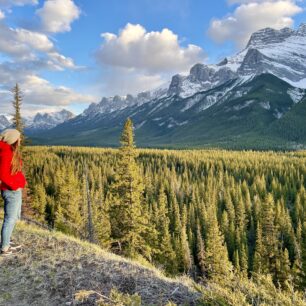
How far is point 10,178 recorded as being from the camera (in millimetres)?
11070

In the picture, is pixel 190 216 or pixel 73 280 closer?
pixel 73 280

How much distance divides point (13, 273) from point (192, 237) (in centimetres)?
6976

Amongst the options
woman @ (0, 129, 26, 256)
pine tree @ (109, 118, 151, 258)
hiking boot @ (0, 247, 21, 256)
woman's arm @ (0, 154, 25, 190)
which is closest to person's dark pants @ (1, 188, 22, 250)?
woman @ (0, 129, 26, 256)

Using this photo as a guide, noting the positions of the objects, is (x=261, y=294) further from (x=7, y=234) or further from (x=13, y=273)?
(x=7, y=234)

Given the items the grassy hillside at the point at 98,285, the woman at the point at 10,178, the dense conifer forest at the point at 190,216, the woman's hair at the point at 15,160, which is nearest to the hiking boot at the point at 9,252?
the woman at the point at 10,178

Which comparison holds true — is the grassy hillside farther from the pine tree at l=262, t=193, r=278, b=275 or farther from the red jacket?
the pine tree at l=262, t=193, r=278, b=275

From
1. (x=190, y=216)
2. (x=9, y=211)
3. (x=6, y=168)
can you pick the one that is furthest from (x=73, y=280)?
(x=190, y=216)

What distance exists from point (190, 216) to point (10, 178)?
3234 inches

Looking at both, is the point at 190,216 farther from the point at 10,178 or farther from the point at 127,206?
the point at 10,178

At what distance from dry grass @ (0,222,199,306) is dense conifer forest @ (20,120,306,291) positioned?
5.78 feet

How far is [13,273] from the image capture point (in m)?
10.6

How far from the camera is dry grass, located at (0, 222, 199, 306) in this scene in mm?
8844

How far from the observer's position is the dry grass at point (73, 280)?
8.84 m

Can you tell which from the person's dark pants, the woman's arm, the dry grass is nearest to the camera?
the dry grass
